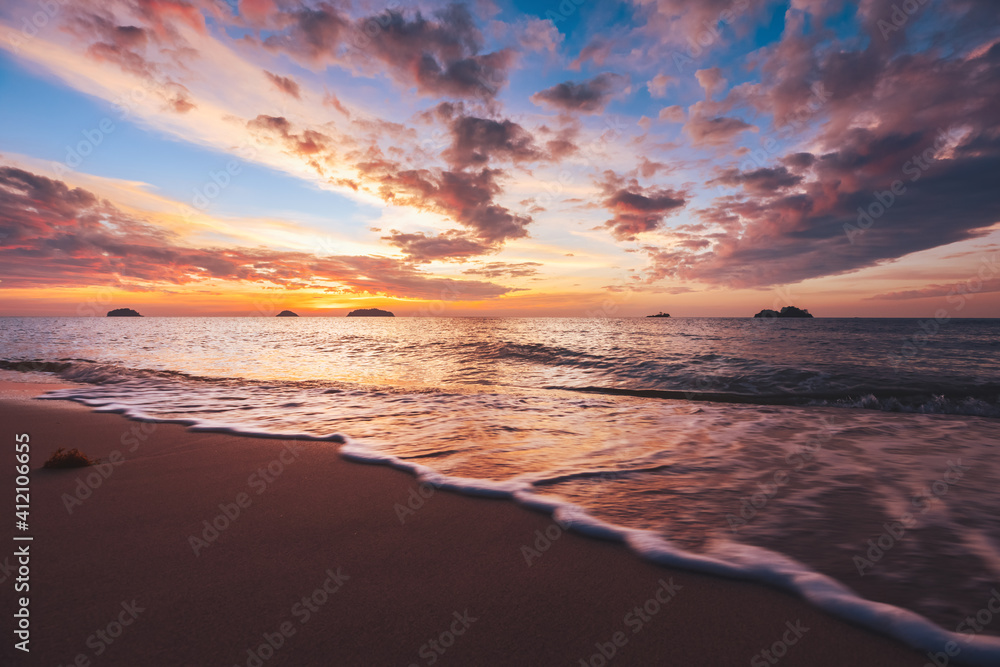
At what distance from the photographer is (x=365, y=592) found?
247 centimetres

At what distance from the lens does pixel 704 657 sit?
202 cm

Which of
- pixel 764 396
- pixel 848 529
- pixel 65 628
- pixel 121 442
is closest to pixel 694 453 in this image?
pixel 848 529

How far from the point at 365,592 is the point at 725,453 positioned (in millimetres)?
5150

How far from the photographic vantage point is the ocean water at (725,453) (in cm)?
282

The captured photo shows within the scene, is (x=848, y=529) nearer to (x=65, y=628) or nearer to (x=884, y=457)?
(x=884, y=457)

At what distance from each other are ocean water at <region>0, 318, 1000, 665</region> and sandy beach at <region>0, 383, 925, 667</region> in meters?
0.32

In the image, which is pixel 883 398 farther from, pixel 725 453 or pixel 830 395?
pixel 725 453

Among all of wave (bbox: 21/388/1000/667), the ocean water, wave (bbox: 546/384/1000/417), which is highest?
wave (bbox: 21/388/1000/667)

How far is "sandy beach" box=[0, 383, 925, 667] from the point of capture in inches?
79.9

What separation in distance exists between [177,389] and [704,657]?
12825mm

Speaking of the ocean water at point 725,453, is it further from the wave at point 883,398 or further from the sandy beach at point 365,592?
the sandy beach at point 365,592

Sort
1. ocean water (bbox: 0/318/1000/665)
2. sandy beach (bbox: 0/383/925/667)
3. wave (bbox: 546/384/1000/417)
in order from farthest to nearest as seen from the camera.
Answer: wave (bbox: 546/384/1000/417) → ocean water (bbox: 0/318/1000/665) → sandy beach (bbox: 0/383/925/667)

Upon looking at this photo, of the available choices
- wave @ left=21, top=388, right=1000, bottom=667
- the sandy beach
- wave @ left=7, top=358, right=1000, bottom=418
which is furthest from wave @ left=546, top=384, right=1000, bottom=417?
the sandy beach

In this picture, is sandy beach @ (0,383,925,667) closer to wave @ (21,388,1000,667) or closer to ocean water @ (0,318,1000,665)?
wave @ (21,388,1000,667)
